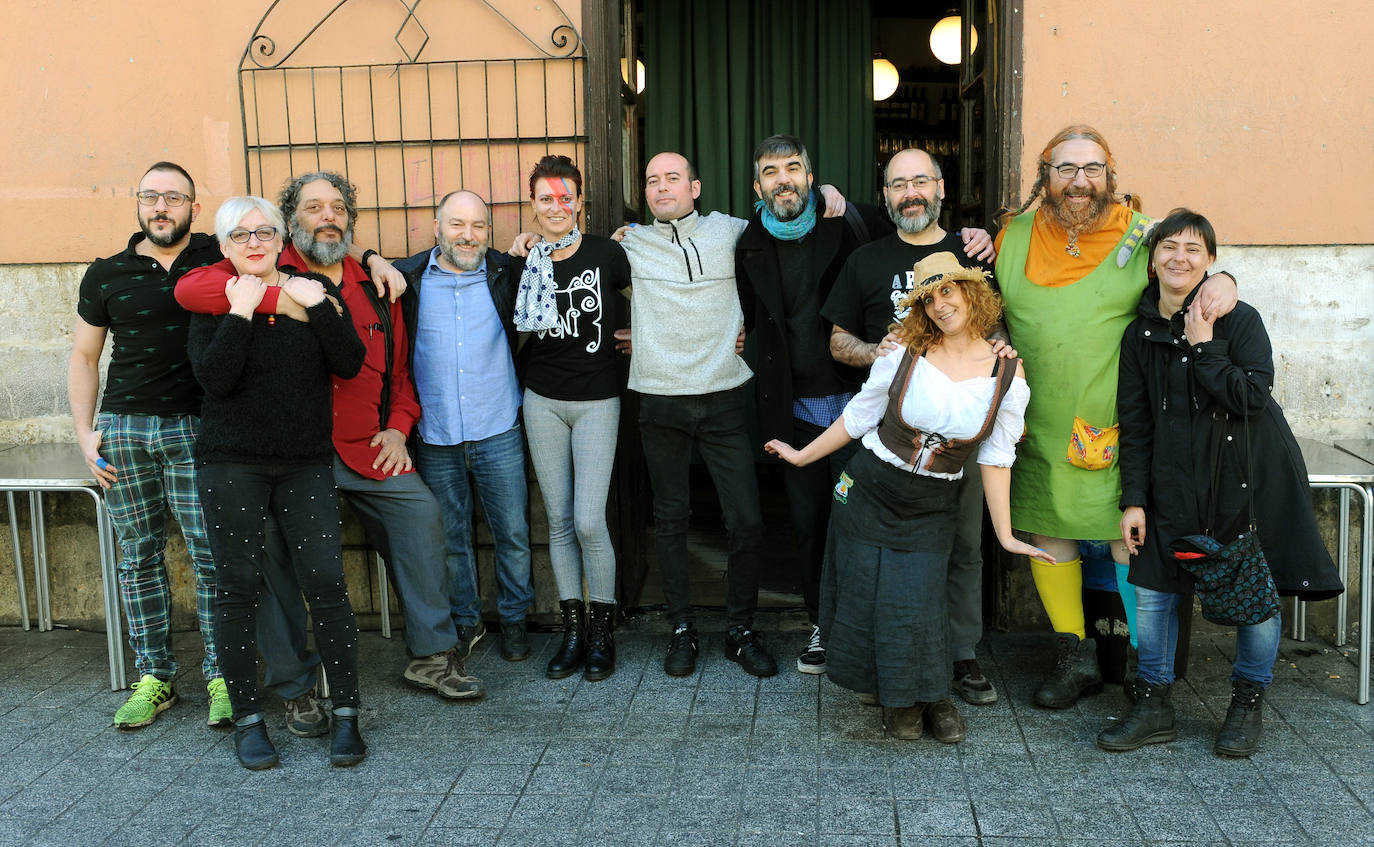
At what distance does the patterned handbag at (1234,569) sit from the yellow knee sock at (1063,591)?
53 cm

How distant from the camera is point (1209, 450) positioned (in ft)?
11.0

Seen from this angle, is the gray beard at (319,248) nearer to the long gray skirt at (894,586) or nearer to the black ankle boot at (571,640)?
the black ankle boot at (571,640)

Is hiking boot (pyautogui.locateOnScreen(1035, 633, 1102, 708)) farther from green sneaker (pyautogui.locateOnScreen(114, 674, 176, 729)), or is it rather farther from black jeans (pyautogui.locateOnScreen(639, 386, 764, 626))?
green sneaker (pyautogui.locateOnScreen(114, 674, 176, 729))

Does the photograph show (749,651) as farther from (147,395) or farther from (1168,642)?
(147,395)

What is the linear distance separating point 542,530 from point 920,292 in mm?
2147

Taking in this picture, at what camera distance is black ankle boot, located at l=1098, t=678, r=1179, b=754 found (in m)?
3.50

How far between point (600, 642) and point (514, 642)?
39 centimetres

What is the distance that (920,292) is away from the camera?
11.0ft

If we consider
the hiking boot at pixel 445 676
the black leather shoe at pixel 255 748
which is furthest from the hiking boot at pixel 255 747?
the hiking boot at pixel 445 676

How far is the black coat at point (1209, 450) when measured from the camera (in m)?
3.29

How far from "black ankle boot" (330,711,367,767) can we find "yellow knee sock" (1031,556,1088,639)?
2.37 meters

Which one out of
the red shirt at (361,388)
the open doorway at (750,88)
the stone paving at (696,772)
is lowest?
the stone paving at (696,772)

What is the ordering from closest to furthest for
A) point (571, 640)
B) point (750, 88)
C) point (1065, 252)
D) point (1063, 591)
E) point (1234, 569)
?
point (1234, 569)
point (1065, 252)
point (1063, 591)
point (571, 640)
point (750, 88)

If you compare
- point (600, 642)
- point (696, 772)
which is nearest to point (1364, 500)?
point (696, 772)
